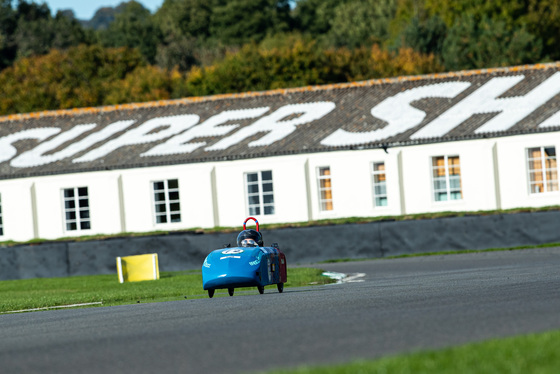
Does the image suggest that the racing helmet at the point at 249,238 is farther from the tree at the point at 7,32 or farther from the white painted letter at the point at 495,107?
the tree at the point at 7,32

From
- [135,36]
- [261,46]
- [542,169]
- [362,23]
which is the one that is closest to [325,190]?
[542,169]

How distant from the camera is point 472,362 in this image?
855 centimetres

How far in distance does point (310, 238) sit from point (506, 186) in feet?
27.3

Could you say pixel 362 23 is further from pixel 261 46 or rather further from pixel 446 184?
pixel 446 184

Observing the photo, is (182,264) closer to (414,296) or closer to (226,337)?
(414,296)

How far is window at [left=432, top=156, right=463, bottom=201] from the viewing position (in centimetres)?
4241

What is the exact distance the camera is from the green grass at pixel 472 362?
27.1ft

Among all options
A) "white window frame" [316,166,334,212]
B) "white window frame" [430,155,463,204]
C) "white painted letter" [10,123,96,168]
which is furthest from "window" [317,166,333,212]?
"white painted letter" [10,123,96,168]

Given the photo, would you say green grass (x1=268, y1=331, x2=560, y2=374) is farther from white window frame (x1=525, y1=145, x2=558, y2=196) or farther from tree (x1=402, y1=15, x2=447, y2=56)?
tree (x1=402, y1=15, x2=447, y2=56)

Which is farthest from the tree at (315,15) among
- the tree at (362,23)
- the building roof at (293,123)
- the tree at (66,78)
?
the building roof at (293,123)

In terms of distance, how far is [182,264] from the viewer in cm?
3856

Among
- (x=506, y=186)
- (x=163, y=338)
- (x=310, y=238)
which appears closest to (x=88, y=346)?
(x=163, y=338)

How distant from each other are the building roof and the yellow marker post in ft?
36.6

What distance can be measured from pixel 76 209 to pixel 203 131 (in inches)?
250
